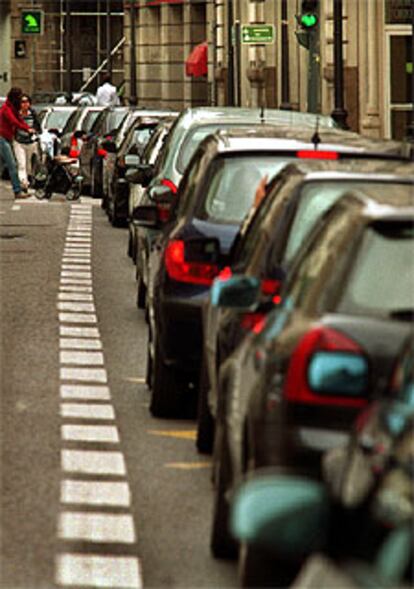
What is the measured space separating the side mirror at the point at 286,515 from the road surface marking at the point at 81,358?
1111 centimetres

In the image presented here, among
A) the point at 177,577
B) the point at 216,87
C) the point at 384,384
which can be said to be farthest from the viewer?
the point at 216,87

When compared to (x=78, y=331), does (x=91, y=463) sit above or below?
above

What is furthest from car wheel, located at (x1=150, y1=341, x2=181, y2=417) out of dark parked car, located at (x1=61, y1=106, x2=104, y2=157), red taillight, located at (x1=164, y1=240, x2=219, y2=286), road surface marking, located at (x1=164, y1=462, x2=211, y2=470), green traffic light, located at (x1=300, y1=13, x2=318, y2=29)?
dark parked car, located at (x1=61, y1=106, x2=104, y2=157)

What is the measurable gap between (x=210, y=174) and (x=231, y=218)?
309 mm

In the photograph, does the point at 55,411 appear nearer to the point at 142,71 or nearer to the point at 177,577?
the point at 177,577

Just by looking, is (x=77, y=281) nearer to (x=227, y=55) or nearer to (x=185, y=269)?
(x=185, y=269)

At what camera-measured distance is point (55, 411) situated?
42.7ft

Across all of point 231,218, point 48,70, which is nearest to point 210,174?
point 231,218

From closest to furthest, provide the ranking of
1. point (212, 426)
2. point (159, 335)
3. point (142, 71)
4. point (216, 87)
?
point (212, 426), point (159, 335), point (216, 87), point (142, 71)

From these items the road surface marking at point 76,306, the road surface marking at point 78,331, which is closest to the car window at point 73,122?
the road surface marking at point 76,306

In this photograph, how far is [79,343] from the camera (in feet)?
55.4

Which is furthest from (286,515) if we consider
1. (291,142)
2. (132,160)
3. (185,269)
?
(132,160)

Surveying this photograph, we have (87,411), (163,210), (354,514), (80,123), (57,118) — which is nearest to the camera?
(354,514)

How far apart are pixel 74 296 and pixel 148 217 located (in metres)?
5.46
